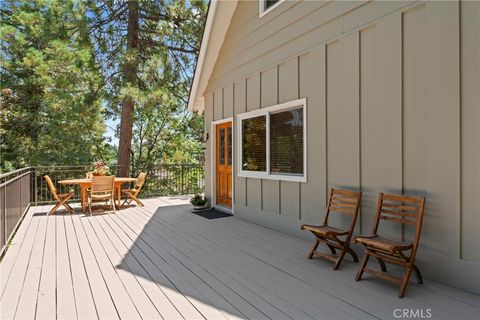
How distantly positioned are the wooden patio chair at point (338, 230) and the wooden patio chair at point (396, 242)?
0.30m

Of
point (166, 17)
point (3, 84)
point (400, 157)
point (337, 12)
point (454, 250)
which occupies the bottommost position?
point (454, 250)

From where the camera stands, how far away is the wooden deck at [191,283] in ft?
8.29

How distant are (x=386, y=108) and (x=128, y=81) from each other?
27.9 feet

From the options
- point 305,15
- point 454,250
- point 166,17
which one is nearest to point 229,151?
point 305,15

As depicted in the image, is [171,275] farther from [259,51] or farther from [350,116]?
[259,51]

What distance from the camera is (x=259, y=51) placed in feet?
18.9

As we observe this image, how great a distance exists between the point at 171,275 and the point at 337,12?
3.86 metres

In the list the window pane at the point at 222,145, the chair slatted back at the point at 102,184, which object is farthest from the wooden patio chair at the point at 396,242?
the chair slatted back at the point at 102,184

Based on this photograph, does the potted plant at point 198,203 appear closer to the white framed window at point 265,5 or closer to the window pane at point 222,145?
the window pane at point 222,145

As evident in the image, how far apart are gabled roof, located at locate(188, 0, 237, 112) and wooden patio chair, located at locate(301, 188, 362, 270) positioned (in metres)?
4.60

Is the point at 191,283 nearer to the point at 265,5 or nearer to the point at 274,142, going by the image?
the point at 274,142

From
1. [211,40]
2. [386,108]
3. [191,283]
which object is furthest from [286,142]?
[211,40]

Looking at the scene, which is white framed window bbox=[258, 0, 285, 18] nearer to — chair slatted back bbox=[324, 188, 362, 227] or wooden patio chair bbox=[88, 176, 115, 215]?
chair slatted back bbox=[324, 188, 362, 227]

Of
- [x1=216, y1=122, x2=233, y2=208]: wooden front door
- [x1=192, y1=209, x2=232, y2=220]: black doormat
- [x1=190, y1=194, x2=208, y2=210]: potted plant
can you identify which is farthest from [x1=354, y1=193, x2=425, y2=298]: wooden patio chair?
[x1=190, y1=194, x2=208, y2=210]: potted plant
